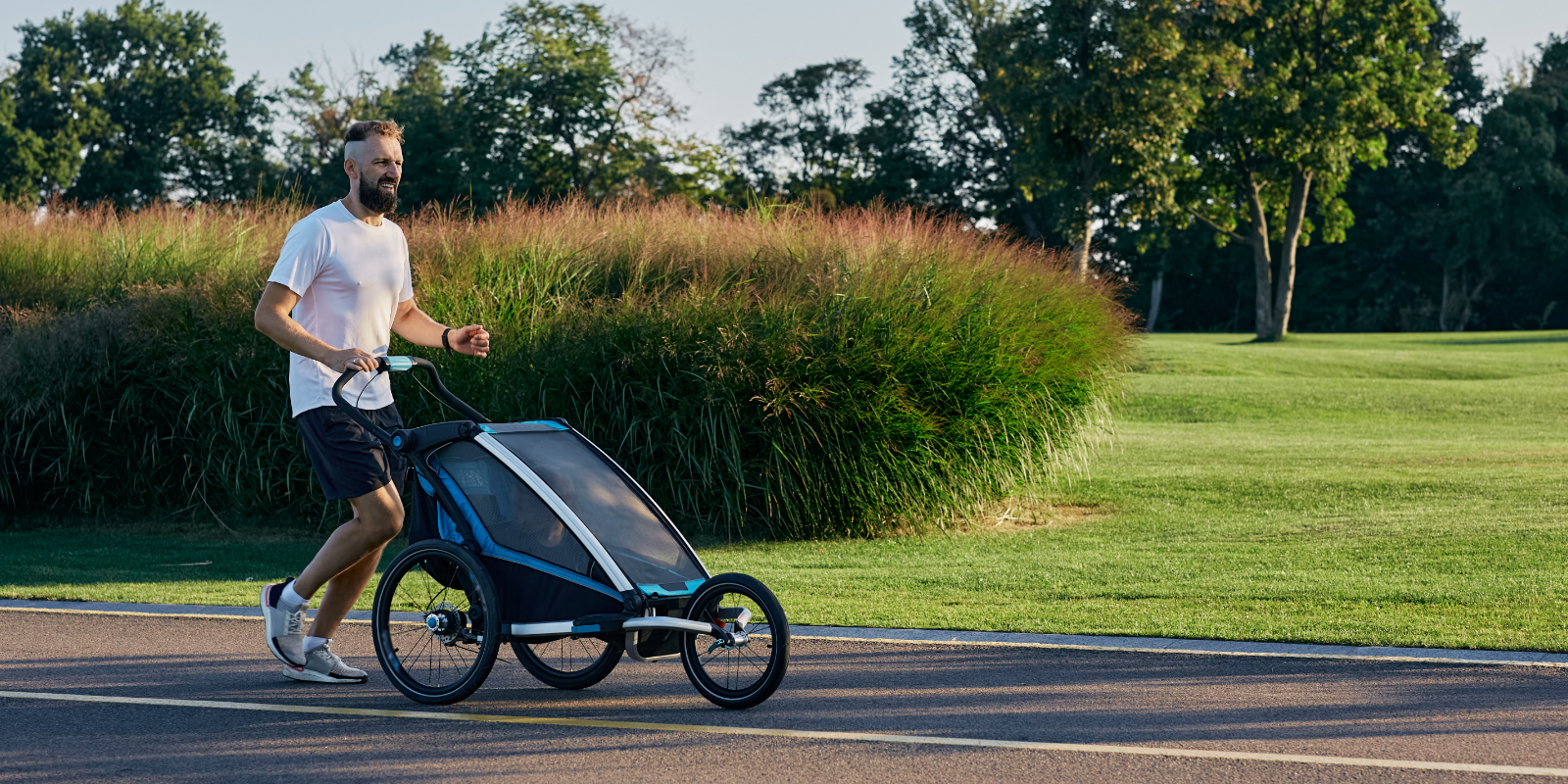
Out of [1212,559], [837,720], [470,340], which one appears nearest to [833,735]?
[837,720]

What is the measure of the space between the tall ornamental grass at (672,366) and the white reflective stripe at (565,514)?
5504 mm

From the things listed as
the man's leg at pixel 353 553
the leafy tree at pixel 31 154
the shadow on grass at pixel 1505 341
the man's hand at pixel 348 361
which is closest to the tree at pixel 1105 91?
the shadow on grass at pixel 1505 341

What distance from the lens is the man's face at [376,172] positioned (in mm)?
5723

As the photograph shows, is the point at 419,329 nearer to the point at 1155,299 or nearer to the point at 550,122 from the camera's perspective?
the point at 550,122

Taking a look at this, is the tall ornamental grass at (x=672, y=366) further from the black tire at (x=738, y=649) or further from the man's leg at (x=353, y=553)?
the black tire at (x=738, y=649)

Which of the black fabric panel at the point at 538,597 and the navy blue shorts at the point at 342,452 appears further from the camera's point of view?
the navy blue shorts at the point at 342,452

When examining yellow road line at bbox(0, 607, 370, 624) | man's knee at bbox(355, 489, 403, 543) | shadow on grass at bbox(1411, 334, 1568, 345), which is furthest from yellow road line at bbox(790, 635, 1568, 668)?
shadow on grass at bbox(1411, 334, 1568, 345)

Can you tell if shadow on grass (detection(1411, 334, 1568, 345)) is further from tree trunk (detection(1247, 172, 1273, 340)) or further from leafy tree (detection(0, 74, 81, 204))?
leafy tree (detection(0, 74, 81, 204))

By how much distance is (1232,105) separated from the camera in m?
46.5

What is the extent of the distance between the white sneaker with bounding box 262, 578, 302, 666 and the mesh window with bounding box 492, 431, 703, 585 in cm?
121

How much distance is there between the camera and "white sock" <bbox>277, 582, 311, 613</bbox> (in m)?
5.97

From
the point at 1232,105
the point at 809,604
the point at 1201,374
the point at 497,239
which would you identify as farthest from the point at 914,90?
the point at 809,604

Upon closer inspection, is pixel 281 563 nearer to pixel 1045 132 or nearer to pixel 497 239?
pixel 497 239

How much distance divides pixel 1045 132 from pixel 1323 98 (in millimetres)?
9893
